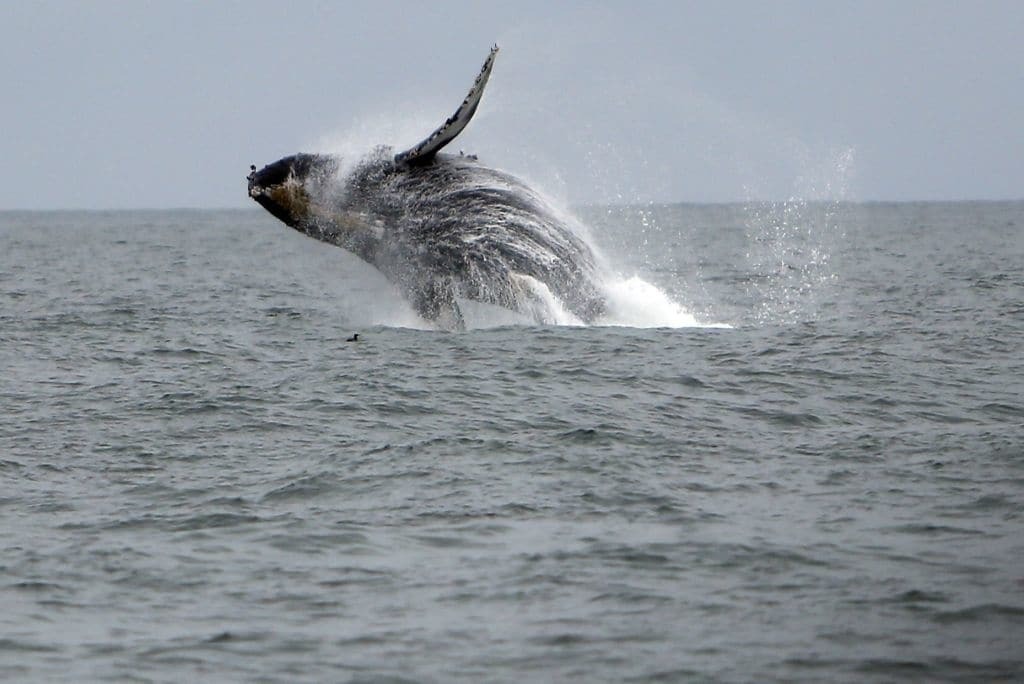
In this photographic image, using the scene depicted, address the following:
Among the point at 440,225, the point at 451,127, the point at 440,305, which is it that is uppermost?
the point at 451,127

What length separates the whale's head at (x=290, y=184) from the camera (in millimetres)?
19891

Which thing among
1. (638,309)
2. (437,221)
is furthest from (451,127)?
(638,309)

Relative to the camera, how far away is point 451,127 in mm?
18953

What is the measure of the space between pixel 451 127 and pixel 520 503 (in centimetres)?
818

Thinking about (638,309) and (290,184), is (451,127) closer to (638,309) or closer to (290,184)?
(290,184)

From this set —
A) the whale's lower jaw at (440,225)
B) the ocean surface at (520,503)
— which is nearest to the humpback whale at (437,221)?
the whale's lower jaw at (440,225)

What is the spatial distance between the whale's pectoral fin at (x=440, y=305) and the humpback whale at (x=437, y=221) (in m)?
0.02

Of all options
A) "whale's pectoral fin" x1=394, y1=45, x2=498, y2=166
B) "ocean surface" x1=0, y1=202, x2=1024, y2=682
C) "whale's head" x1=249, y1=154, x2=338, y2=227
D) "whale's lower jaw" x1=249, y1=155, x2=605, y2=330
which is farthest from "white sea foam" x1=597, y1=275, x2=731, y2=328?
"whale's head" x1=249, y1=154, x2=338, y2=227

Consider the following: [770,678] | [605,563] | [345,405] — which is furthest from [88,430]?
[770,678]

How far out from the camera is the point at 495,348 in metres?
20.0

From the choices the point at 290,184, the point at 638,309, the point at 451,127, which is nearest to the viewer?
the point at 451,127

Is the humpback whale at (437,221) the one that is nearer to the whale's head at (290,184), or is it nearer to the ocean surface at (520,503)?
the whale's head at (290,184)

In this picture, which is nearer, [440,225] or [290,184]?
[440,225]

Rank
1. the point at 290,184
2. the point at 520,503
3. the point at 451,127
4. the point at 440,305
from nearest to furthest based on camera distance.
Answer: the point at 520,503
the point at 451,127
the point at 290,184
the point at 440,305
